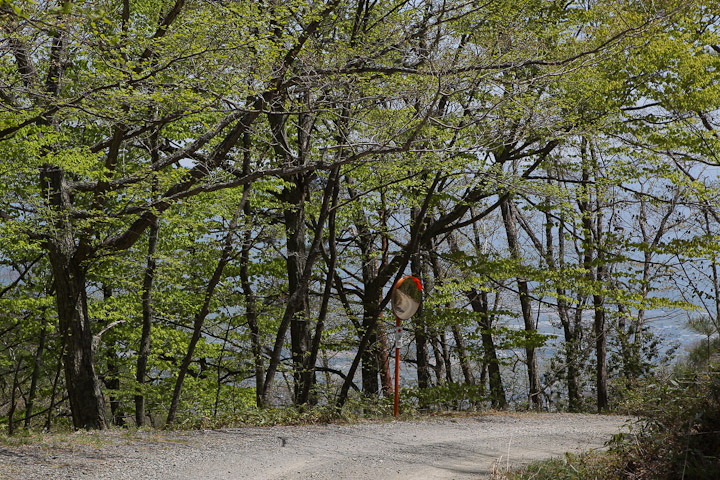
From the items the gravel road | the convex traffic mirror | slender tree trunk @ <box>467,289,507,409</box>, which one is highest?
the convex traffic mirror

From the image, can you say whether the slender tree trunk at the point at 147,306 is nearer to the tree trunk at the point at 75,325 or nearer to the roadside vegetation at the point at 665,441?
the tree trunk at the point at 75,325

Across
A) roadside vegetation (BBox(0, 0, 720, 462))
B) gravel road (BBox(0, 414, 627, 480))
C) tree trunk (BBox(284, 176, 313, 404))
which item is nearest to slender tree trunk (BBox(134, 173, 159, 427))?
roadside vegetation (BBox(0, 0, 720, 462))

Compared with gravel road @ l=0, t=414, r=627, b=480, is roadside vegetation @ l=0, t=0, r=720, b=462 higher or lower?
higher

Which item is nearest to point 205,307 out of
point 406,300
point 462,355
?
point 406,300

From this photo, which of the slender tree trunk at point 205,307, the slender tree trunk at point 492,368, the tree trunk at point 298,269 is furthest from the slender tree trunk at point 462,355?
the slender tree trunk at point 205,307

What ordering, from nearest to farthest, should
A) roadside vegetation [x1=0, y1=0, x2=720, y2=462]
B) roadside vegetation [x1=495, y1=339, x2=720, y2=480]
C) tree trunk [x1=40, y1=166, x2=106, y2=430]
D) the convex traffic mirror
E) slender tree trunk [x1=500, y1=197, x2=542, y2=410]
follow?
roadside vegetation [x1=495, y1=339, x2=720, y2=480], roadside vegetation [x1=0, y1=0, x2=720, y2=462], tree trunk [x1=40, y1=166, x2=106, y2=430], the convex traffic mirror, slender tree trunk [x1=500, y1=197, x2=542, y2=410]

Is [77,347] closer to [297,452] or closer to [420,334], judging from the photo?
[297,452]

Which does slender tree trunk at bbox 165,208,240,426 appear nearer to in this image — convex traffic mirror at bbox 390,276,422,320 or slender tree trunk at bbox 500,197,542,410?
convex traffic mirror at bbox 390,276,422,320

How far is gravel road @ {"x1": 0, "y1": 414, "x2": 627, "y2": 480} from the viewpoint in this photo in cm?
608

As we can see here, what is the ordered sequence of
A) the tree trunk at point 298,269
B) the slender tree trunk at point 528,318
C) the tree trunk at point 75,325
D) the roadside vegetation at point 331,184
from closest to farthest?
the roadside vegetation at point 331,184 → the tree trunk at point 75,325 → the tree trunk at point 298,269 → the slender tree trunk at point 528,318

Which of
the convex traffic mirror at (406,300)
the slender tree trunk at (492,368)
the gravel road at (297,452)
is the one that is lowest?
the gravel road at (297,452)

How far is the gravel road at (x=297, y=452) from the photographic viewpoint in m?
Answer: 6.08

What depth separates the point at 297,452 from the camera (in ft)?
23.6

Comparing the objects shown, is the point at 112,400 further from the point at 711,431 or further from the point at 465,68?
the point at 711,431
